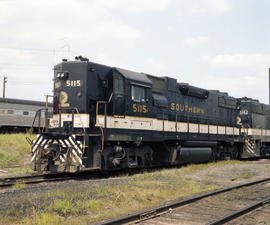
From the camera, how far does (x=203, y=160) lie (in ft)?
52.7

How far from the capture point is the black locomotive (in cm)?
1041

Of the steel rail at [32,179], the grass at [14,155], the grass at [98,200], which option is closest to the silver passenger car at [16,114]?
the grass at [14,155]

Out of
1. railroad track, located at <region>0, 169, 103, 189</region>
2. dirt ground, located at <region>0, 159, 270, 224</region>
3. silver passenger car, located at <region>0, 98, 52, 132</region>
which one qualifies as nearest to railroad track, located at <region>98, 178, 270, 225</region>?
dirt ground, located at <region>0, 159, 270, 224</region>

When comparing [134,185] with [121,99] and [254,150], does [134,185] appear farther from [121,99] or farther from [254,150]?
[254,150]

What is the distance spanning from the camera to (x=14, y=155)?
15477 millimetres

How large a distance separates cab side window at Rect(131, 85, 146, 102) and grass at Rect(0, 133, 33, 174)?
16.8ft

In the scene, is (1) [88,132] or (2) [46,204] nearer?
(2) [46,204]

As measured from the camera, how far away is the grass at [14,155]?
13537mm

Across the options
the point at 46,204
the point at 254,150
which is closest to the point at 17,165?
the point at 46,204

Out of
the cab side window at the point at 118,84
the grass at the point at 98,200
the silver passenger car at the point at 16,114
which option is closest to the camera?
the grass at the point at 98,200

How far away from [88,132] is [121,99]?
1752 mm

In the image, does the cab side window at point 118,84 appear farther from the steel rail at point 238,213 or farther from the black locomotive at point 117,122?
the steel rail at point 238,213

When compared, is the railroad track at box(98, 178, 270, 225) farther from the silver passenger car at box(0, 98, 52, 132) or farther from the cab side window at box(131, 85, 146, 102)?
the silver passenger car at box(0, 98, 52, 132)

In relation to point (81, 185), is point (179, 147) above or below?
above
